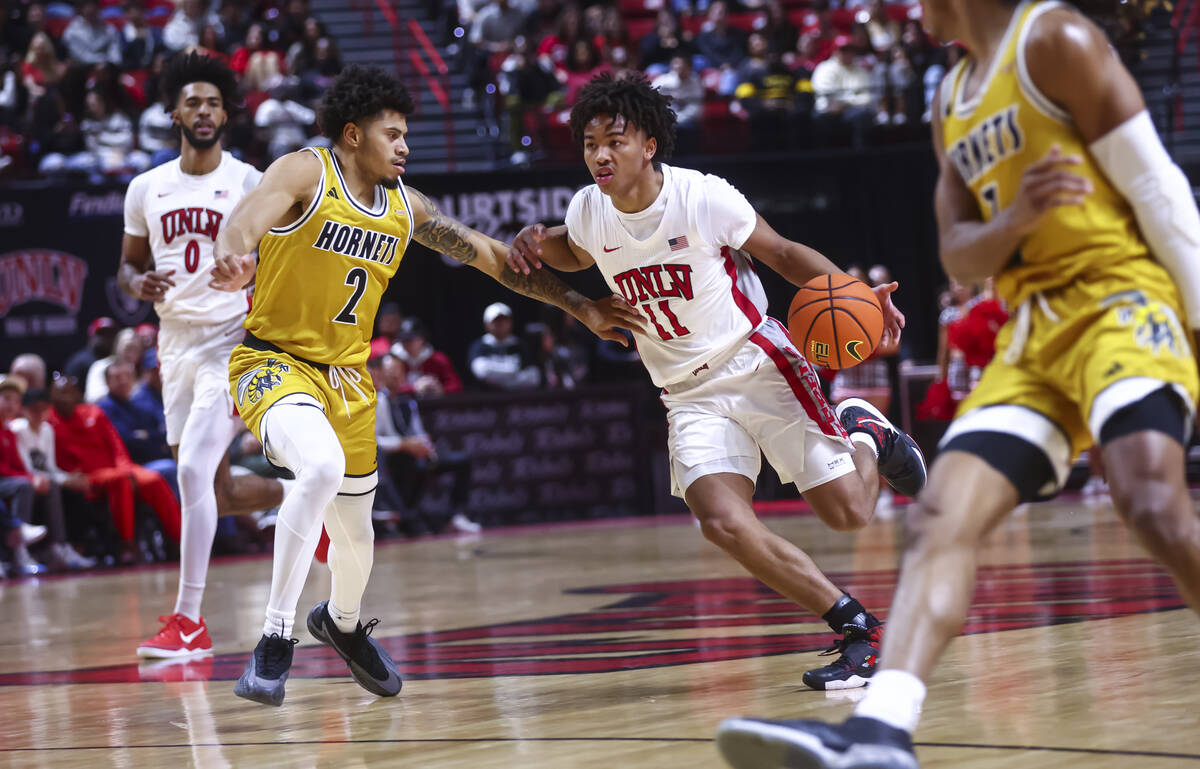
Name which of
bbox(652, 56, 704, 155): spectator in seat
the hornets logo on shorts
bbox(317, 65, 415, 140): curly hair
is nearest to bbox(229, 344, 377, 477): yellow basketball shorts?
the hornets logo on shorts

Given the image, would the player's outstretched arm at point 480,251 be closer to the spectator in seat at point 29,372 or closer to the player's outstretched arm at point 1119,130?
the player's outstretched arm at point 1119,130

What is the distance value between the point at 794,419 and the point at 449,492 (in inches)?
320

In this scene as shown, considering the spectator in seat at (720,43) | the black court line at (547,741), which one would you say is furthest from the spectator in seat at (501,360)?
the black court line at (547,741)

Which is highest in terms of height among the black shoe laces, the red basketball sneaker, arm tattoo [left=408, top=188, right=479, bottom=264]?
arm tattoo [left=408, top=188, right=479, bottom=264]

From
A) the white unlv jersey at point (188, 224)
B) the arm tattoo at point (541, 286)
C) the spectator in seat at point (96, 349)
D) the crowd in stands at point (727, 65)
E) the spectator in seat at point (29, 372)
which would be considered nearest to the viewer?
Result: the arm tattoo at point (541, 286)

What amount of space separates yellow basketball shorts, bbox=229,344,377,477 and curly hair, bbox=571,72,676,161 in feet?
3.91

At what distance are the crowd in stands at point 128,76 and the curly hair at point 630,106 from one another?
8.77 metres

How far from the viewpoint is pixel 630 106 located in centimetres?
484

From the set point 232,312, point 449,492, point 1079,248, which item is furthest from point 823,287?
point 449,492

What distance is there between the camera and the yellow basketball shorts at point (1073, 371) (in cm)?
278

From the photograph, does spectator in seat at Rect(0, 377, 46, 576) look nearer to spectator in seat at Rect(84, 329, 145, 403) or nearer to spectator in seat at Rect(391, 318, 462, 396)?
spectator in seat at Rect(84, 329, 145, 403)

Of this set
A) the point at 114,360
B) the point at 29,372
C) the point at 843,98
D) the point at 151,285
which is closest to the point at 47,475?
the point at 29,372

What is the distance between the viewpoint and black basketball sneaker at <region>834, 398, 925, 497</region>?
528cm

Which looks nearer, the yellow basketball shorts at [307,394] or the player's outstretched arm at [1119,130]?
the player's outstretched arm at [1119,130]
